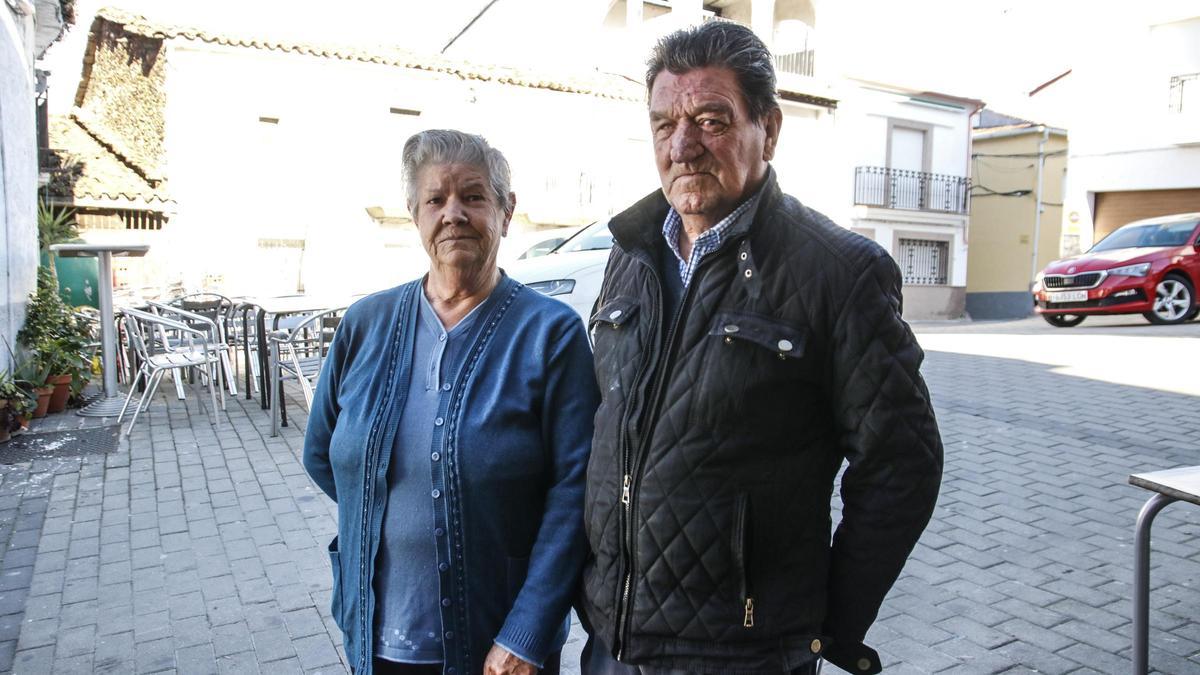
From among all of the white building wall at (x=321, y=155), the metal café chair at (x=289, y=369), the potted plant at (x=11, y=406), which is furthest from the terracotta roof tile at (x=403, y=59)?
the metal café chair at (x=289, y=369)

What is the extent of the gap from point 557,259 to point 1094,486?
4.85m

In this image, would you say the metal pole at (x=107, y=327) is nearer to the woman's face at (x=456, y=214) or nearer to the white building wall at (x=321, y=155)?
the woman's face at (x=456, y=214)

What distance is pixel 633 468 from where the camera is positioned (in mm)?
1600

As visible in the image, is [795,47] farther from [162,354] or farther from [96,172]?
[162,354]

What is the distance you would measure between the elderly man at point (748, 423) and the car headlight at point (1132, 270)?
13.8 m

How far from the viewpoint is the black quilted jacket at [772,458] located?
4.90ft

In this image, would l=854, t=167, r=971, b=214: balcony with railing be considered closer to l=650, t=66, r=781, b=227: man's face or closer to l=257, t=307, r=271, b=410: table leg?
l=257, t=307, r=271, b=410: table leg

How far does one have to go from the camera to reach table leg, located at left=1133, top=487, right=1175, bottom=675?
2408 mm

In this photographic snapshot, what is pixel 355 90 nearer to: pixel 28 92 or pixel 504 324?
pixel 28 92

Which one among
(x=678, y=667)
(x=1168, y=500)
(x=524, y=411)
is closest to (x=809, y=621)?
(x=678, y=667)

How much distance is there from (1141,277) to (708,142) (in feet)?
46.2

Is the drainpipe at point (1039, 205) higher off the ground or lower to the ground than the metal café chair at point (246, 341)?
higher

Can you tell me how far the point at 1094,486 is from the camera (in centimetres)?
517

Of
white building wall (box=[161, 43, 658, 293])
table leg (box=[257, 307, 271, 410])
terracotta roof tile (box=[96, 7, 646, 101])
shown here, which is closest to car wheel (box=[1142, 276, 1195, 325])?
terracotta roof tile (box=[96, 7, 646, 101])
